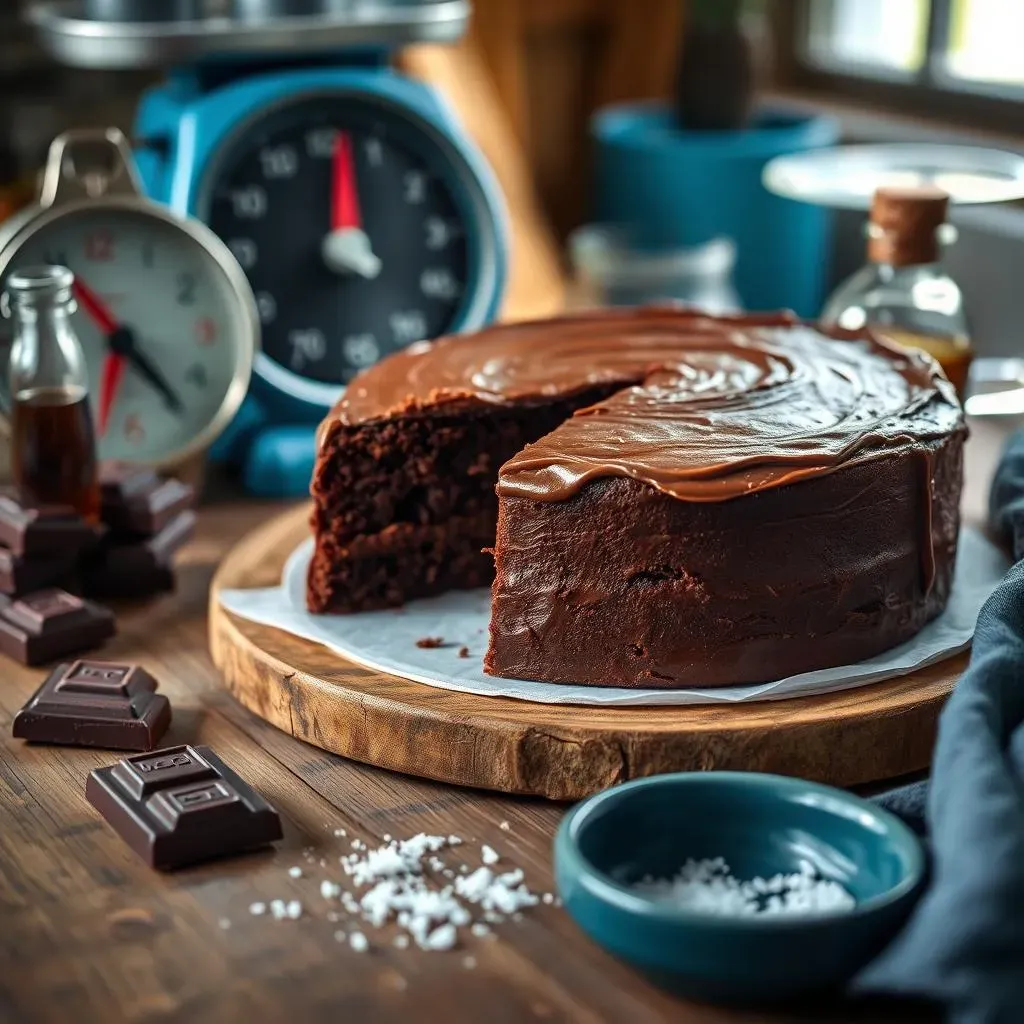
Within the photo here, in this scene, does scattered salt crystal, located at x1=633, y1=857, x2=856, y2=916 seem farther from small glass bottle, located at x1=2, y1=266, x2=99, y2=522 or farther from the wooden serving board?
small glass bottle, located at x1=2, y1=266, x2=99, y2=522

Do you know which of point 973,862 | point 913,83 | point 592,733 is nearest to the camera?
point 973,862

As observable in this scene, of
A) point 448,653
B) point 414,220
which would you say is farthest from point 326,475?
point 414,220

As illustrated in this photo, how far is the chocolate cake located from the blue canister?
1.05m

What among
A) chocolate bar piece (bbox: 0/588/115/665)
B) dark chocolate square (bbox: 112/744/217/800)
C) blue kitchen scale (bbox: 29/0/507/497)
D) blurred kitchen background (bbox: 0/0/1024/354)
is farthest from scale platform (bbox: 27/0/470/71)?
dark chocolate square (bbox: 112/744/217/800)

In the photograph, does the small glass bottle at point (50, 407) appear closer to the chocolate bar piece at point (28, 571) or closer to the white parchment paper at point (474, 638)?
the chocolate bar piece at point (28, 571)

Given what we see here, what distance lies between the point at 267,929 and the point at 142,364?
127 centimetres

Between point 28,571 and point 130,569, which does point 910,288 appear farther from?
point 28,571

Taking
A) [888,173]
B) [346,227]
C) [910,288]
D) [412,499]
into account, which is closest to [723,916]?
[412,499]

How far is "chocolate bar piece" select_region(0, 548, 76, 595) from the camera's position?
210 centimetres

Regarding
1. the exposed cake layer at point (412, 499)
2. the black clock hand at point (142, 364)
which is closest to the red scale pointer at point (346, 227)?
the black clock hand at point (142, 364)

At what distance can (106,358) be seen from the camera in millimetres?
2477

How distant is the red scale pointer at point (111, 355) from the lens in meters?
2.46

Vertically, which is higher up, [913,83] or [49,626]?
[913,83]

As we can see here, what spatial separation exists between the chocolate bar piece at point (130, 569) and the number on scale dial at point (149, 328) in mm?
247
